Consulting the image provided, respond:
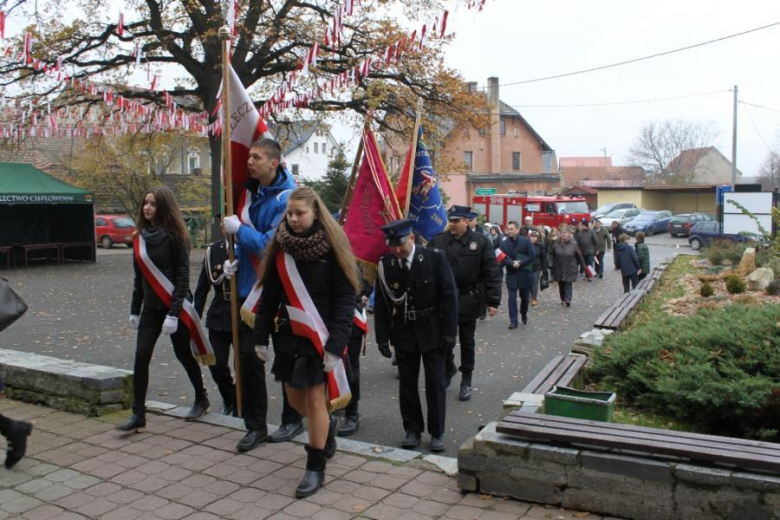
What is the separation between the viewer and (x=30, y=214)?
84.0ft

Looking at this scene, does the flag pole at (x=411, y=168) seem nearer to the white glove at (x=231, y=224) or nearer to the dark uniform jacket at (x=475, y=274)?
the dark uniform jacket at (x=475, y=274)

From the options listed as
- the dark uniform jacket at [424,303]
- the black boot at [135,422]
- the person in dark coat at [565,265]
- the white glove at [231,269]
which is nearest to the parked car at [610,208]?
the person in dark coat at [565,265]

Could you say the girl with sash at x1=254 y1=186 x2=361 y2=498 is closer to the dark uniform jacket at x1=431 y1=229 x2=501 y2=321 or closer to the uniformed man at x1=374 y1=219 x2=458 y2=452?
the uniformed man at x1=374 y1=219 x2=458 y2=452

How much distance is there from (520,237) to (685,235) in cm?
3154

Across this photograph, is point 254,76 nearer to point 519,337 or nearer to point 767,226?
point 519,337

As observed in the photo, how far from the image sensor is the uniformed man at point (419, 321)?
5.39 m

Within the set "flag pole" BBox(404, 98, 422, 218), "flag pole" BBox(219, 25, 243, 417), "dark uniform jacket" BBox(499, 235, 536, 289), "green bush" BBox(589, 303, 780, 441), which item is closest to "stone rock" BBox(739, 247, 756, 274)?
"dark uniform jacket" BBox(499, 235, 536, 289)

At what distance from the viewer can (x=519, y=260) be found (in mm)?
12406

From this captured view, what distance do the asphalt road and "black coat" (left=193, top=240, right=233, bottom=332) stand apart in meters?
1.11

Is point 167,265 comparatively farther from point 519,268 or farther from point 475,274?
point 519,268

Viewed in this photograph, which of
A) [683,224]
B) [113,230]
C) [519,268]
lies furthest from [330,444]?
[683,224]

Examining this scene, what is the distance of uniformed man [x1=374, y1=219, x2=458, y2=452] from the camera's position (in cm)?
539

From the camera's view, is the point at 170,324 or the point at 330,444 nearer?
the point at 330,444

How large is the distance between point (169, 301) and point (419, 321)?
1973mm
